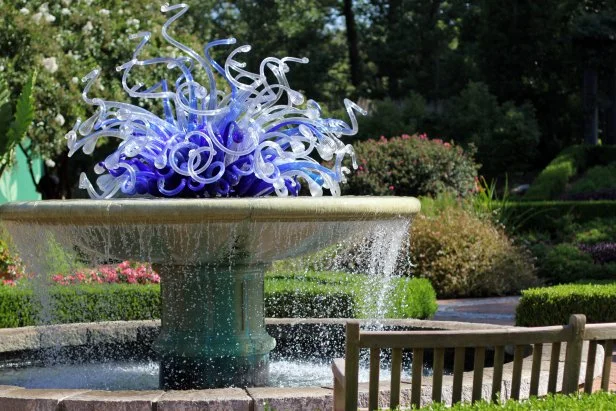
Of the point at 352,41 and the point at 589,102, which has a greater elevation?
Result: the point at 352,41

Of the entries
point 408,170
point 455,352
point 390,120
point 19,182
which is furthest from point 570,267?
point 390,120

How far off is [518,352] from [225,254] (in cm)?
186

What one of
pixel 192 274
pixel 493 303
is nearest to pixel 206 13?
pixel 493 303

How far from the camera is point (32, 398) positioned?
4.85 m

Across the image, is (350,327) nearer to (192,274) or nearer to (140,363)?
(192,274)

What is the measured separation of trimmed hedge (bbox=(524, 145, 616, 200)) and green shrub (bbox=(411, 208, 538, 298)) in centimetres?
725

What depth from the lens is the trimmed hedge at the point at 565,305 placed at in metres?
8.48

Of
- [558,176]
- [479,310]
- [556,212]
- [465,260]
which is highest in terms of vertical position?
[558,176]

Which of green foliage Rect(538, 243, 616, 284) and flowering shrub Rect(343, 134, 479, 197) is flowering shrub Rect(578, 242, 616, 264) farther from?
flowering shrub Rect(343, 134, 479, 197)

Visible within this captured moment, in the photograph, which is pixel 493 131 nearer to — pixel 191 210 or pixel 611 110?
pixel 611 110

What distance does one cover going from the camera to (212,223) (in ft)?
17.1

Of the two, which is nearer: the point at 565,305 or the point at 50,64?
the point at 565,305

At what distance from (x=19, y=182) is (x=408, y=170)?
27.3 ft

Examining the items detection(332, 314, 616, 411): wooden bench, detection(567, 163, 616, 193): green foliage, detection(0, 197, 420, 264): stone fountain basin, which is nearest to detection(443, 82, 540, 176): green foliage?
detection(567, 163, 616, 193): green foliage
